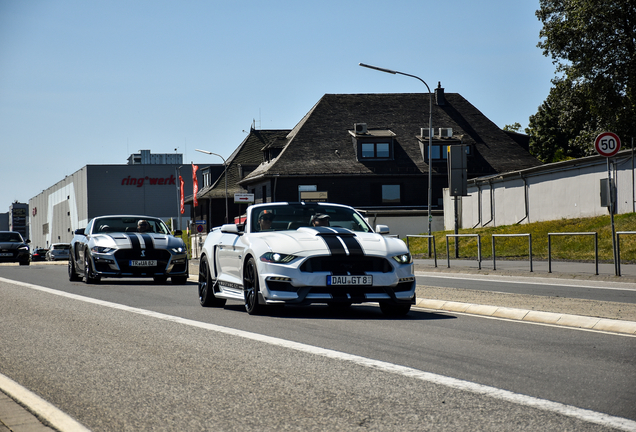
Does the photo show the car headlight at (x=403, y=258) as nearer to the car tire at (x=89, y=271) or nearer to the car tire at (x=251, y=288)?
the car tire at (x=251, y=288)

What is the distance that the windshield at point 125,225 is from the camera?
66.7 feet

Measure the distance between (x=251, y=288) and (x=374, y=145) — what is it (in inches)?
2159

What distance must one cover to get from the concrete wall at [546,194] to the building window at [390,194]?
10703 millimetres

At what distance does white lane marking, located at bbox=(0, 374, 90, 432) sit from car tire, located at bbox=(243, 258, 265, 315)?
4831 millimetres

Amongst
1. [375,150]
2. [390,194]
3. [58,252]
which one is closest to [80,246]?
[58,252]

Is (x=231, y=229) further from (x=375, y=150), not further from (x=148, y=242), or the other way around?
(x=375, y=150)

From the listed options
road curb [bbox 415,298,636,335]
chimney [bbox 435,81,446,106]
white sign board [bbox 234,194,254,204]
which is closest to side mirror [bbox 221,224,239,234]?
road curb [bbox 415,298,636,335]

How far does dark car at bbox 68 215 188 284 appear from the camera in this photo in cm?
1903

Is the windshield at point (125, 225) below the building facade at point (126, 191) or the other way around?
below

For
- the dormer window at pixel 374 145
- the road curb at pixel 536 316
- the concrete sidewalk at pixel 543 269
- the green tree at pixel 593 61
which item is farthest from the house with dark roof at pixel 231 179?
the road curb at pixel 536 316

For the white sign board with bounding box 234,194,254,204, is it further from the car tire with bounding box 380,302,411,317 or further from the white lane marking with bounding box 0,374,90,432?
the white lane marking with bounding box 0,374,90,432

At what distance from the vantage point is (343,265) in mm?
10602

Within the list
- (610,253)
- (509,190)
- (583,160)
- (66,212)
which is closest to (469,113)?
(509,190)

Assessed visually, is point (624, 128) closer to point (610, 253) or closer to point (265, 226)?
point (610, 253)
